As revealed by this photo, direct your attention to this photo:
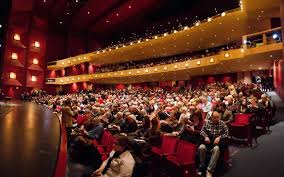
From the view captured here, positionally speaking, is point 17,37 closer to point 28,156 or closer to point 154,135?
point 154,135

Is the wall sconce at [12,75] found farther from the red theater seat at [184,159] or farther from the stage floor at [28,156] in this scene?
the red theater seat at [184,159]

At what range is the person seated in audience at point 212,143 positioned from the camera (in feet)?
12.5

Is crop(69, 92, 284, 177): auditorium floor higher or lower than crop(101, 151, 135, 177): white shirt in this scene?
lower

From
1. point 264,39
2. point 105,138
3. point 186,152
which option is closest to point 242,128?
point 186,152

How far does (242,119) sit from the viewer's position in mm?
5609

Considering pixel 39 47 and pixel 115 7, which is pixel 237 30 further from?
pixel 39 47

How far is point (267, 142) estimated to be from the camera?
5.37 metres

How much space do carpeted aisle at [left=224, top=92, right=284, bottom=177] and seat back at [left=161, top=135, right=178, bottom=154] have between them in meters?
0.87

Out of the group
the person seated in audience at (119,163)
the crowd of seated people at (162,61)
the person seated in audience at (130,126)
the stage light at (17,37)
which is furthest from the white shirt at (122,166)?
the stage light at (17,37)

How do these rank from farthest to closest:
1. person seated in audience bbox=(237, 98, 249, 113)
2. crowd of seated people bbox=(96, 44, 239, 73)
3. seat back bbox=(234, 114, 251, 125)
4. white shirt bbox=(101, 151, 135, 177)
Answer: crowd of seated people bbox=(96, 44, 239, 73)
person seated in audience bbox=(237, 98, 249, 113)
seat back bbox=(234, 114, 251, 125)
white shirt bbox=(101, 151, 135, 177)

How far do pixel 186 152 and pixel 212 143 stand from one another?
761 millimetres

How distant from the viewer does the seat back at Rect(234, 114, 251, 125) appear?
545 cm

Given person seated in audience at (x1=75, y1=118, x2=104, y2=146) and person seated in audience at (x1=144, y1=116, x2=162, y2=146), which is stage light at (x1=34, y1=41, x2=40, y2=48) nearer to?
person seated in audience at (x1=75, y1=118, x2=104, y2=146)

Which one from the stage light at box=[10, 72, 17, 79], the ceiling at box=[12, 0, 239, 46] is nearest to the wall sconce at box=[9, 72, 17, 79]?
the stage light at box=[10, 72, 17, 79]
